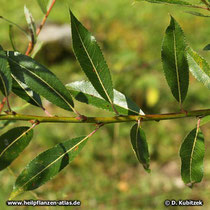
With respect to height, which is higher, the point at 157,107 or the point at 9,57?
the point at 157,107

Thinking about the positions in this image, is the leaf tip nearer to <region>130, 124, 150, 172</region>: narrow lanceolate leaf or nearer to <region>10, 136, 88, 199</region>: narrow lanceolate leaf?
<region>10, 136, 88, 199</region>: narrow lanceolate leaf

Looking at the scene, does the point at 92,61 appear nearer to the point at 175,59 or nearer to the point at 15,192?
the point at 175,59

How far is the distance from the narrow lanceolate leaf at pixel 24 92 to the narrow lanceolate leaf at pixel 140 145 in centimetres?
27

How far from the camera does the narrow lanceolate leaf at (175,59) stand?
0.78 m

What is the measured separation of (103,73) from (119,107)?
3.9 inches

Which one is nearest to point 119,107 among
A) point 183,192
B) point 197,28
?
point 183,192

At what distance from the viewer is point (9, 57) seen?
0.78 m

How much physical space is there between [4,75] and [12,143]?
0.59 ft

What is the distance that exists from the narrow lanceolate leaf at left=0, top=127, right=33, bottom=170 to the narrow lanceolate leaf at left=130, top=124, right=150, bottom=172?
266mm

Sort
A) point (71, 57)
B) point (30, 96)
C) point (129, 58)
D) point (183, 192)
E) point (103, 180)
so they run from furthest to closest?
point (71, 57) → point (129, 58) → point (103, 180) → point (183, 192) → point (30, 96)

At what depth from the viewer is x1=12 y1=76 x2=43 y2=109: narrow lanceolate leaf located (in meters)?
0.88

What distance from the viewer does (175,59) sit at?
810mm

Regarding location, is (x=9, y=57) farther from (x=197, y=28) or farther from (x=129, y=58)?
(x=197, y=28)

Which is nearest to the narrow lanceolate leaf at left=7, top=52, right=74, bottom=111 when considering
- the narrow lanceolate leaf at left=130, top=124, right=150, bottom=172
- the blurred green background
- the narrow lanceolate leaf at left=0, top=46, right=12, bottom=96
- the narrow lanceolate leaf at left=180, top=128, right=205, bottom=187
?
the narrow lanceolate leaf at left=0, top=46, right=12, bottom=96
